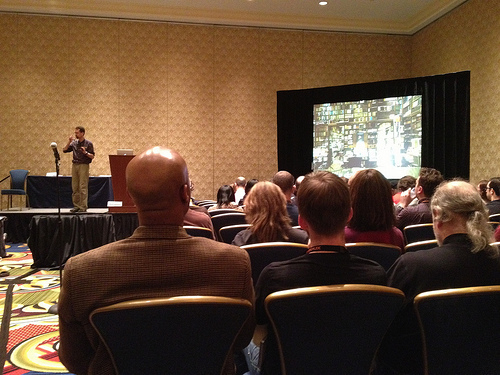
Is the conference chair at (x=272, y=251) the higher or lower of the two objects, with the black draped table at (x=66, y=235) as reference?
higher

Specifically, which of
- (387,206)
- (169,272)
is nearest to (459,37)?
(387,206)

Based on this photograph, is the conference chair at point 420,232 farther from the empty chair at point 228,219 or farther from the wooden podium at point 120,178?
the wooden podium at point 120,178

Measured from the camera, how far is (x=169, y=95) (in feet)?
35.5

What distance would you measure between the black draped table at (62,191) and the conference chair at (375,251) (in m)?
7.84

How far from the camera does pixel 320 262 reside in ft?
4.80

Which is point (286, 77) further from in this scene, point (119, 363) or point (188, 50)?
point (119, 363)

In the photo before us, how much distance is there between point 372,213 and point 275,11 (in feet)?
29.8

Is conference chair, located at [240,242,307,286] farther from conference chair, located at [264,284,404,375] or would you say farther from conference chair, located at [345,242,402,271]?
conference chair, located at [264,284,404,375]

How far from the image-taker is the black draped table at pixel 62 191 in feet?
29.8

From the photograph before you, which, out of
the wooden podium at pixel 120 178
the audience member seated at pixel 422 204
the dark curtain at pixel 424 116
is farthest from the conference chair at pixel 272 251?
the dark curtain at pixel 424 116

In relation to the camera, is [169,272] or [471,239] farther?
[471,239]

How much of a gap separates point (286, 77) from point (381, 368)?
402 inches

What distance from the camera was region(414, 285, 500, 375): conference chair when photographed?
135 centimetres

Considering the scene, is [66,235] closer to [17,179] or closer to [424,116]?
[17,179]
